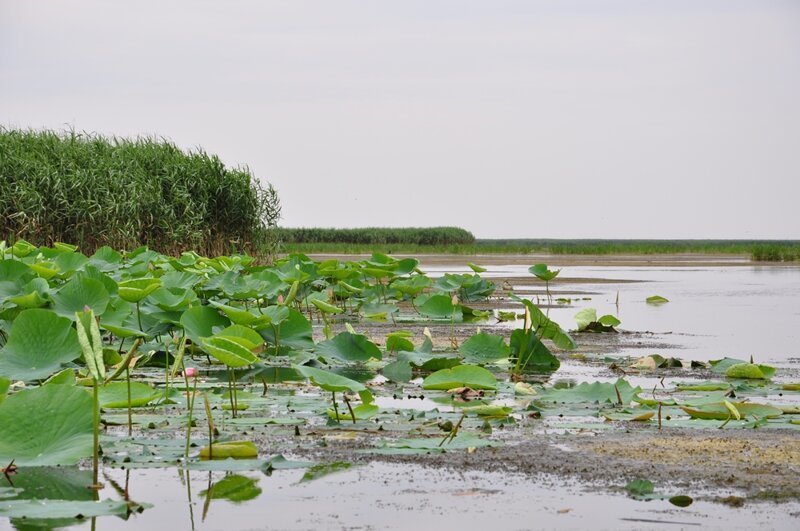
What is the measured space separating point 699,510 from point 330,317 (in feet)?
23.9

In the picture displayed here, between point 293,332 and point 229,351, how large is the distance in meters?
2.17

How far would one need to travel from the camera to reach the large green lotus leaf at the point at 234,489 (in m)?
2.67

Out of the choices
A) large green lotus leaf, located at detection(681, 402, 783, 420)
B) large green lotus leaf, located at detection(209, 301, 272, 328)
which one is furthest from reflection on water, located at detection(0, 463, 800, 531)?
large green lotus leaf, located at detection(209, 301, 272, 328)

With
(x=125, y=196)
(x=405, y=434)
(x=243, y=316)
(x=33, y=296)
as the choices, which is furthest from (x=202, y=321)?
(x=125, y=196)

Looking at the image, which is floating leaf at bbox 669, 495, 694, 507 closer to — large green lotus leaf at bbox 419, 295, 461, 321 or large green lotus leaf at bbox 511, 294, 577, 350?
large green lotus leaf at bbox 511, 294, 577, 350

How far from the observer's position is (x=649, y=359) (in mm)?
5652

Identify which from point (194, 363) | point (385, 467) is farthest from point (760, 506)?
point (194, 363)

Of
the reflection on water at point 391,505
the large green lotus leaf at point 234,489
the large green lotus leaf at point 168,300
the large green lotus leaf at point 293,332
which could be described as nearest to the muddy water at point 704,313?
the large green lotus leaf at point 293,332

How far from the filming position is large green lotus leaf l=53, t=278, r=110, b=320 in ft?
15.7

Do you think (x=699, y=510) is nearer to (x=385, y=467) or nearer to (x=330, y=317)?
(x=385, y=467)

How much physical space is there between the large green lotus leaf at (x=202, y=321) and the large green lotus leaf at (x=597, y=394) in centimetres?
142

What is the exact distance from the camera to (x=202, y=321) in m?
4.61

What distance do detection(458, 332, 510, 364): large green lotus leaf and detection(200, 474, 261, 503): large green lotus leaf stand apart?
8.82 ft

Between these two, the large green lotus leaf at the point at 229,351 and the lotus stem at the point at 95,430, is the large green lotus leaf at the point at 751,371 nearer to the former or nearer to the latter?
the large green lotus leaf at the point at 229,351
